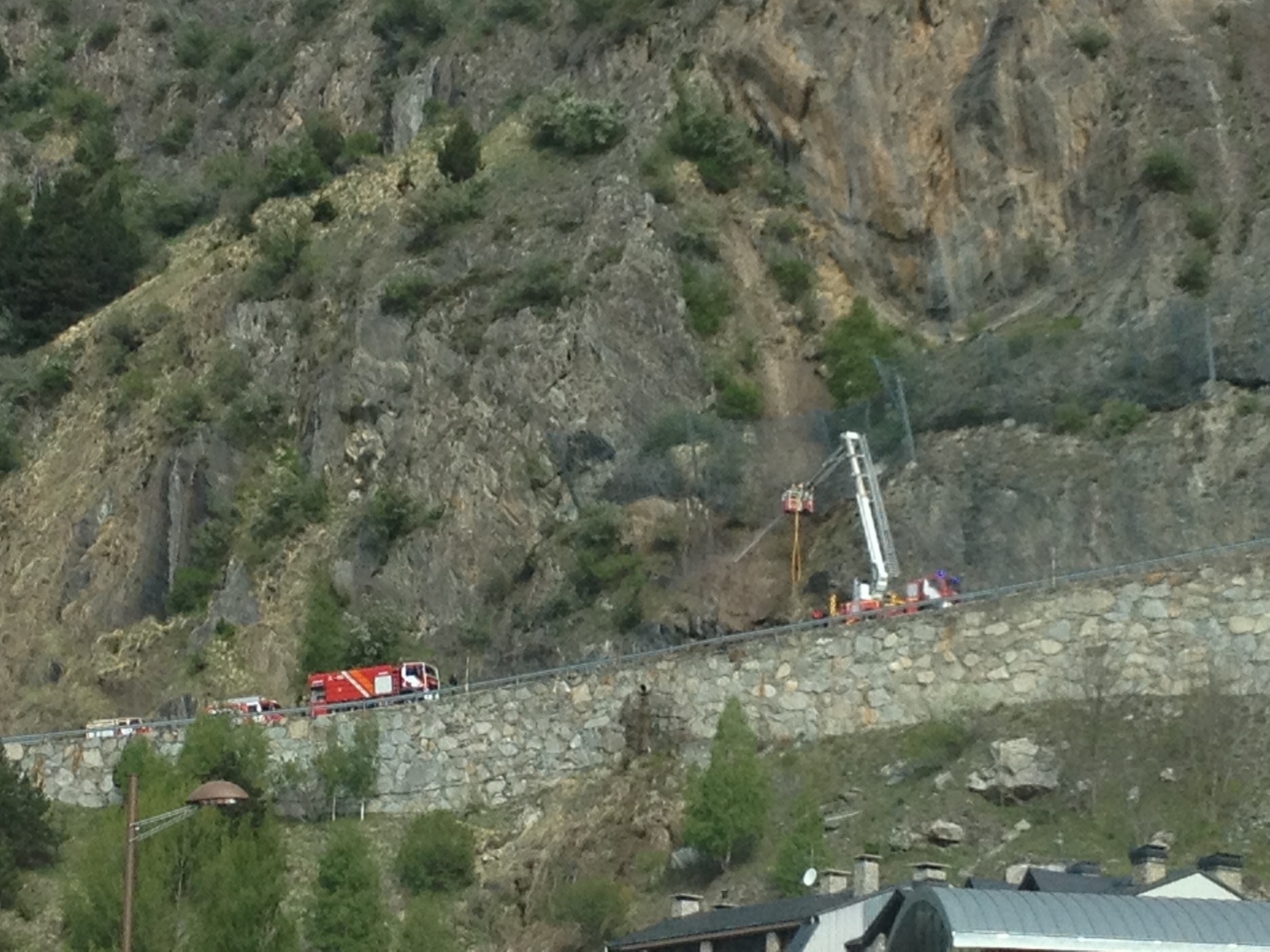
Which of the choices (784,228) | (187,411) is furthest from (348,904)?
(784,228)

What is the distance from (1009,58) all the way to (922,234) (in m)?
4.72

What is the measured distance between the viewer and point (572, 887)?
53.5 metres

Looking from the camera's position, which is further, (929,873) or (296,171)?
(296,171)

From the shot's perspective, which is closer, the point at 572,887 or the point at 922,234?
the point at 572,887

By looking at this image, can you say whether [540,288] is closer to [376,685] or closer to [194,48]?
[376,685]

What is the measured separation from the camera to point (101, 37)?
109m

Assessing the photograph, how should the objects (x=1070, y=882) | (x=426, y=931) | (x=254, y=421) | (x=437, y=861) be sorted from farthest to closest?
1. (x=254, y=421)
2. (x=437, y=861)
3. (x=426, y=931)
4. (x=1070, y=882)

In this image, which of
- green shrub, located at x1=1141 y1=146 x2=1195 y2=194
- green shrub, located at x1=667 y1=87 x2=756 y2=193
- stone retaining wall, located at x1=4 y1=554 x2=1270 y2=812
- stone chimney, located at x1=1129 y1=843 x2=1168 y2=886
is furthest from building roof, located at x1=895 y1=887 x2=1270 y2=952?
green shrub, located at x1=667 y1=87 x2=756 y2=193

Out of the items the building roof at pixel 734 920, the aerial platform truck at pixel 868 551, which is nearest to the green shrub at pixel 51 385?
the aerial platform truck at pixel 868 551

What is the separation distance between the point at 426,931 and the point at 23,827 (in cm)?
1061

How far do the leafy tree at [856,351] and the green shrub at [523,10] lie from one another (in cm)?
1781

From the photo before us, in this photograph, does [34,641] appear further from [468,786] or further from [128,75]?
[128,75]

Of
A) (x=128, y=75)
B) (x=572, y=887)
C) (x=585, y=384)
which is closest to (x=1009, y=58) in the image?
(x=585, y=384)

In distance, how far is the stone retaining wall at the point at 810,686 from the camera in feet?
179
